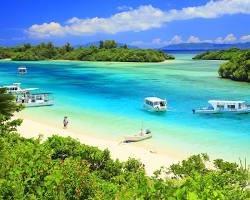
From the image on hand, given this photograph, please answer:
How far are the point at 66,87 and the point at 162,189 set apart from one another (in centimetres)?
5256

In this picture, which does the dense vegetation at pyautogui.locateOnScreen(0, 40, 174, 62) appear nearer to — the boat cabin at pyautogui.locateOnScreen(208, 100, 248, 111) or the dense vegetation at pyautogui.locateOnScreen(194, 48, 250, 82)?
the dense vegetation at pyautogui.locateOnScreen(194, 48, 250, 82)

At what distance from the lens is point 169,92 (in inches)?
1978

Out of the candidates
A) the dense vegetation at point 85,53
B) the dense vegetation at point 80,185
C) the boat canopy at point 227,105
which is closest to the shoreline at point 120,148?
the dense vegetation at point 80,185

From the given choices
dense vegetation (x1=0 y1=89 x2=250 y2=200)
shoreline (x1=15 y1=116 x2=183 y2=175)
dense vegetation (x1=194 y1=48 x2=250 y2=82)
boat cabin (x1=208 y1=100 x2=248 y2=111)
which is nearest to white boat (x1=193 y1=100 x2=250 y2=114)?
boat cabin (x1=208 y1=100 x2=248 y2=111)

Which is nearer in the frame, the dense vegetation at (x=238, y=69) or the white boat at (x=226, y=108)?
the white boat at (x=226, y=108)

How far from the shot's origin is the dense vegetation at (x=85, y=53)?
12512cm

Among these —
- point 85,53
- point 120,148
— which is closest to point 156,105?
point 120,148

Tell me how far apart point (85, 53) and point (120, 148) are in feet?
396

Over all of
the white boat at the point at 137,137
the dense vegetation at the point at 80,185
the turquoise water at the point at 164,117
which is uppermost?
the dense vegetation at the point at 80,185

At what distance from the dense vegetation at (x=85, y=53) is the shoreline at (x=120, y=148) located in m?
95.6

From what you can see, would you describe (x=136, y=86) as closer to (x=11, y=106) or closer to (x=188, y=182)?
(x=11, y=106)

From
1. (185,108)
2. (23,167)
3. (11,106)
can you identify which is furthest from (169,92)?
(23,167)

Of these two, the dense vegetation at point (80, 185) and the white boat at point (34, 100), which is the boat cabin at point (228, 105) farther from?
the dense vegetation at point (80, 185)

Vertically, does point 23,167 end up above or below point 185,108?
above
